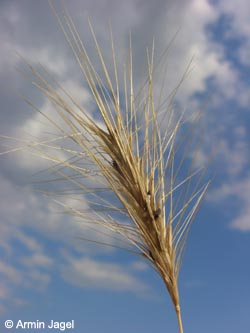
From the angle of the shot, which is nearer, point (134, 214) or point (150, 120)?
point (134, 214)

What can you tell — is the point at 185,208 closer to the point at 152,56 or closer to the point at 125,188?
the point at 125,188

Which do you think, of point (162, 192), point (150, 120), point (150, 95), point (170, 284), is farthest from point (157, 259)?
point (150, 95)

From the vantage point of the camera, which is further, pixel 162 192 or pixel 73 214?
pixel 73 214

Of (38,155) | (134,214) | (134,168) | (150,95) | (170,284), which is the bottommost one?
(170,284)

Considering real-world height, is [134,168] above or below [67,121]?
below

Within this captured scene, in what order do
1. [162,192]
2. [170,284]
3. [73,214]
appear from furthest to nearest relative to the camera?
[73,214] < [162,192] < [170,284]

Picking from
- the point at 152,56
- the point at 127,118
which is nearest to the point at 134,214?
the point at 127,118

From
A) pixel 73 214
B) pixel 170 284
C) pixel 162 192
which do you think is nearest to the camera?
pixel 170 284

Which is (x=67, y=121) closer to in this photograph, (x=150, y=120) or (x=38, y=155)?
(x=38, y=155)

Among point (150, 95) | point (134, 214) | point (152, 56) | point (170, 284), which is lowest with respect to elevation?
point (170, 284)
